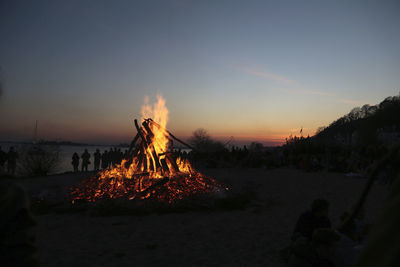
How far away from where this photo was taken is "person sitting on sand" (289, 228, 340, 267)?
3.42 metres

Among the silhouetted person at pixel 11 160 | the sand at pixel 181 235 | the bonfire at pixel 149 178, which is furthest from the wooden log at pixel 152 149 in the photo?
the silhouetted person at pixel 11 160

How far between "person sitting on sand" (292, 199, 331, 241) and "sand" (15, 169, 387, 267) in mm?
1064

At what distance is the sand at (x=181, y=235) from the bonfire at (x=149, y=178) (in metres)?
1.18

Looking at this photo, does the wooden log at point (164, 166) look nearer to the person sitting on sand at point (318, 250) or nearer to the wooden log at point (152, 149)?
the wooden log at point (152, 149)

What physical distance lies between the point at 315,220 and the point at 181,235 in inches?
149

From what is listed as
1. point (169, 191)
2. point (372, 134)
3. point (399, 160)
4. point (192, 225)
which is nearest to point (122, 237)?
point (192, 225)

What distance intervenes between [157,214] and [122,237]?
2.30m

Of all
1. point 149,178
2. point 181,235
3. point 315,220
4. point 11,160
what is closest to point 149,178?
point 149,178

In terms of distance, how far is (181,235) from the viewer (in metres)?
7.09

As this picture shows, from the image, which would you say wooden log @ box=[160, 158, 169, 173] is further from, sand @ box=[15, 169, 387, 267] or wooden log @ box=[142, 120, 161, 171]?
sand @ box=[15, 169, 387, 267]

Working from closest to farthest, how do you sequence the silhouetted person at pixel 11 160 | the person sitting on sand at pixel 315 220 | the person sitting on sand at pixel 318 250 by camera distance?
the person sitting on sand at pixel 318 250 < the person sitting on sand at pixel 315 220 < the silhouetted person at pixel 11 160

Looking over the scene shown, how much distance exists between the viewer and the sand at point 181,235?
5.61 meters

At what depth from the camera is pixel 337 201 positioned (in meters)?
10.5

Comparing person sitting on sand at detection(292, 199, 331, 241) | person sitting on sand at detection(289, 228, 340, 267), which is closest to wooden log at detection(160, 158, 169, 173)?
person sitting on sand at detection(292, 199, 331, 241)
